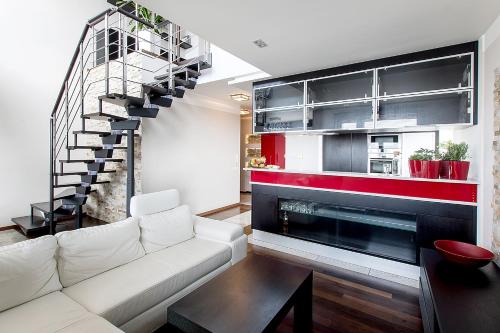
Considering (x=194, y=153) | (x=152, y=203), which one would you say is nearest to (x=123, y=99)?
(x=152, y=203)

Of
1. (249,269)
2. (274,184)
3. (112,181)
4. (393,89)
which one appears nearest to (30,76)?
(112,181)

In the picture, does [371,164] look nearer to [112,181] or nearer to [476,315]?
[476,315]

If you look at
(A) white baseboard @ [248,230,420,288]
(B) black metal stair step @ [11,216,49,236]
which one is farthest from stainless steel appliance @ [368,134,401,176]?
(B) black metal stair step @ [11,216,49,236]

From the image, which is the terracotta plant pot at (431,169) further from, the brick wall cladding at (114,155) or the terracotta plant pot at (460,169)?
the brick wall cladding at (114,155)

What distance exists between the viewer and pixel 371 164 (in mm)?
3922

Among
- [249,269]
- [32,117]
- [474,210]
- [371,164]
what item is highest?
[32,117]

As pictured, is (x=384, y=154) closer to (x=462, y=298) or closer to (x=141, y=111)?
(x=462, y=298)

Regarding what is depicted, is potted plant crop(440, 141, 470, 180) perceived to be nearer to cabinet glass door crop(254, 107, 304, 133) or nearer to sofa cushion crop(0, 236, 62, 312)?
cabinet glass door crop(254, 107, 304, 133)

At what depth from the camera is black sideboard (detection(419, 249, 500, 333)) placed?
1180 millimetres

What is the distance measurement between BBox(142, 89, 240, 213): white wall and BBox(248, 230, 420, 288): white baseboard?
6.38 feet

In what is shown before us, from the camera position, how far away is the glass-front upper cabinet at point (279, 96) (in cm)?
372

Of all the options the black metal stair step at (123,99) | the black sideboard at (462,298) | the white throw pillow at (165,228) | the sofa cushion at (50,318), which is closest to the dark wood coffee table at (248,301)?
the sofa cushion at (50,318)

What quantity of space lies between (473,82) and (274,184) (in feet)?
8.31

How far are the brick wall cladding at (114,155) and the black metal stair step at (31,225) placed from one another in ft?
3.10
